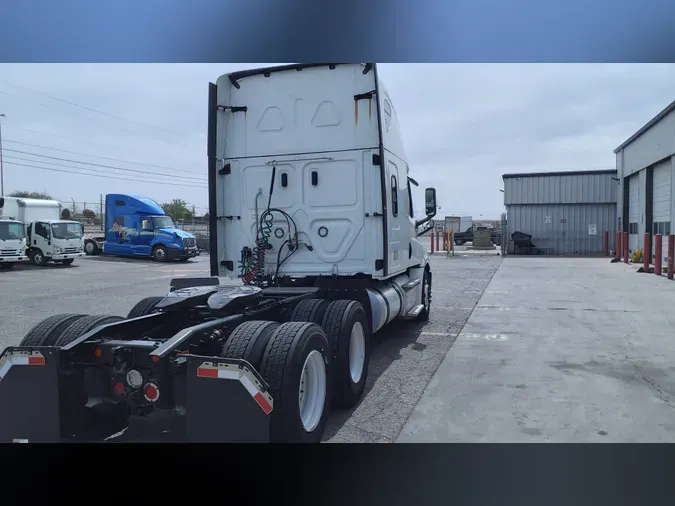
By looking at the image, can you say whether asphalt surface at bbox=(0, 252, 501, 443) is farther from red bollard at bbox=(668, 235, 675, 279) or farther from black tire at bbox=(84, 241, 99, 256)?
red bollard at bbox=(668, 235, 675, 279)

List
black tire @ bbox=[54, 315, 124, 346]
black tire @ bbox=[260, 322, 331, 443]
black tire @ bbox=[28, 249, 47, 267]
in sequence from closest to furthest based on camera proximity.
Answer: black tire @ bbox=[260, 322, 331, 443] < black tire @ bbox=[54, 315, 124, 346] < black tire @ bbox=[28, 249, 47, 267]

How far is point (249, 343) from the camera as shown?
13.2 ft

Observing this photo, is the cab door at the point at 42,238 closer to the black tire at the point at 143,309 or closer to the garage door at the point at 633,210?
the black tire at the point at 143,309

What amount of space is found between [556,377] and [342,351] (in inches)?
110

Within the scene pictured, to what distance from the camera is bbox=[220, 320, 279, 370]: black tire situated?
3939 millimetres

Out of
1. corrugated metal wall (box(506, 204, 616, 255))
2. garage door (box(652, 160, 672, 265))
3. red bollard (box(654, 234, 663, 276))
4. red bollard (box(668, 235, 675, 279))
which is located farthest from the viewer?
corrugated metal wall (box(506, 204, 616, 255))

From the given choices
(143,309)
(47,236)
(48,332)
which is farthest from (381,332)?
(47,236)

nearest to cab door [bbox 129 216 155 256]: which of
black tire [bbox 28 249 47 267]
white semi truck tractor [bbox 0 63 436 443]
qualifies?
black tire [bbox 28 249 47 267]

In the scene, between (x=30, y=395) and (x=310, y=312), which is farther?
(x=310, y=312)

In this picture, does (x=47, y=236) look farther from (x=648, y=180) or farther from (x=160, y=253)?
(x=648, y=180)

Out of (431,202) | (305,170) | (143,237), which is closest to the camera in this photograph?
(305,170)

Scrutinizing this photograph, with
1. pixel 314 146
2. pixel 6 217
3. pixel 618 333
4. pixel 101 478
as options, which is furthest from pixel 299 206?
pixel 6 217

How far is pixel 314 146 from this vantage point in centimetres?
670

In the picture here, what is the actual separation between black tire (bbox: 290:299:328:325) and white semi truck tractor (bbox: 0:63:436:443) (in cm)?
1
